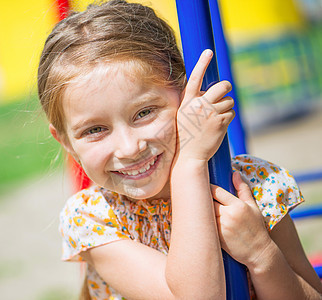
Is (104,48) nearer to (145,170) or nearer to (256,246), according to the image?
(145,170)

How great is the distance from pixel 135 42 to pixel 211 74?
0.16m

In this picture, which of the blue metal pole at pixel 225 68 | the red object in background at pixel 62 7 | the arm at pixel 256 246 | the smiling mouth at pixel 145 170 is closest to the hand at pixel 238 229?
the arm at pixel 256 246

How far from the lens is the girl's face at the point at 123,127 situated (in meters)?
0.80

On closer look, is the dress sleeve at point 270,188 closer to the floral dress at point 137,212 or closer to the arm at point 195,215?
the floral dress at point 137,212

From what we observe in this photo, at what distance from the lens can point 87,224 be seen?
3.01 feet

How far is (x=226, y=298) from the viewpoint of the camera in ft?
2.55

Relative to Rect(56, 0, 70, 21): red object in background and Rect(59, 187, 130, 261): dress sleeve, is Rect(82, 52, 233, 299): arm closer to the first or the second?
Rect(59, 187, 130, 261): dress sleeve

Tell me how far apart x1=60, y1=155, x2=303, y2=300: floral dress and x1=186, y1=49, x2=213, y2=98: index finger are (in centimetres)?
21

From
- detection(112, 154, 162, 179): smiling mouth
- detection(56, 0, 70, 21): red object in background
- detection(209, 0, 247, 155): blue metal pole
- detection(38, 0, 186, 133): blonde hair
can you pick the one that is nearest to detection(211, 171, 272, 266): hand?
detection(112, 154, 162, 179): smiling mouth

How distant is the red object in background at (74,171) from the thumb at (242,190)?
44 cm

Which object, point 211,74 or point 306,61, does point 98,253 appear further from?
point 306,61

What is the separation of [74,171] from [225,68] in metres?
0.44

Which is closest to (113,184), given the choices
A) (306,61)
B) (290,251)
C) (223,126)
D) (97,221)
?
(97,221)

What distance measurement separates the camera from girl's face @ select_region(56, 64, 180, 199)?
0.80 meters
